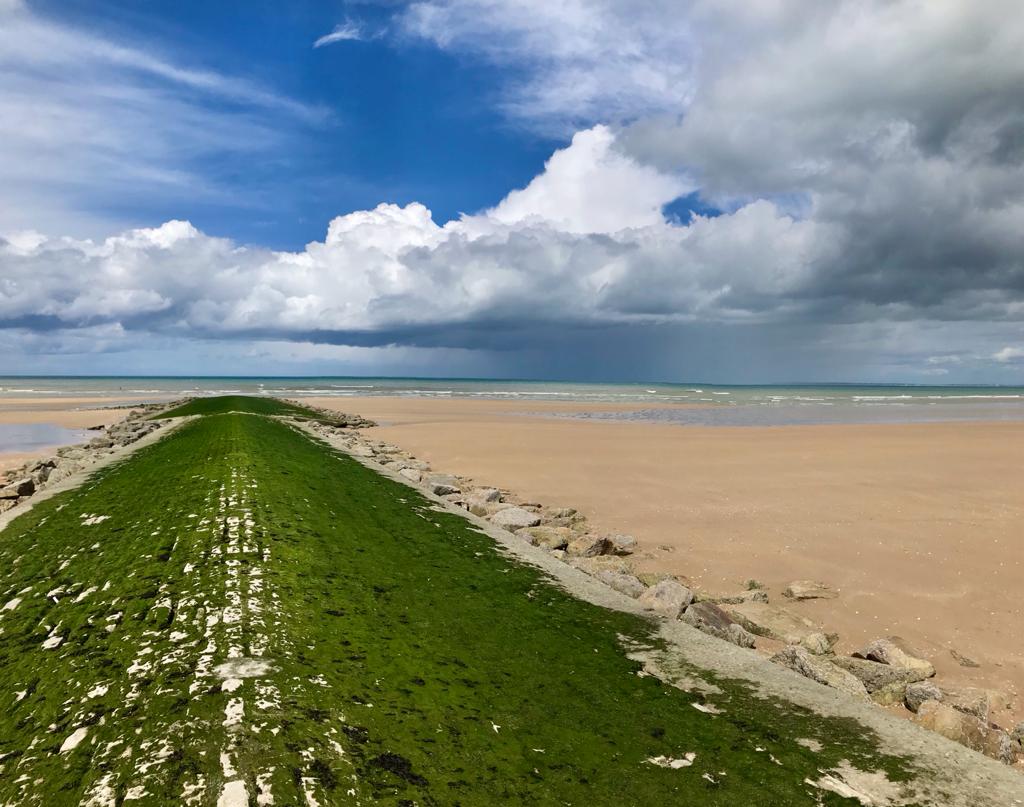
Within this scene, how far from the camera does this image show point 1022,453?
29.1m

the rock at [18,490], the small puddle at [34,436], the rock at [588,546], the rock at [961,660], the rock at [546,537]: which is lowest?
the rock at [961,660]

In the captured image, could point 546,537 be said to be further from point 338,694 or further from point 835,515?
point 835,515

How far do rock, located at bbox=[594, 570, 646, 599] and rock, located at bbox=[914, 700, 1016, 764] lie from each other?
13.7 feet

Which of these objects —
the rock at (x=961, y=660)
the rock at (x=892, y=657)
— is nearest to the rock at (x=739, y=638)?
the rock at (x=892, y=657)

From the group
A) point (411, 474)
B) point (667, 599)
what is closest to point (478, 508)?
point (411, 474)

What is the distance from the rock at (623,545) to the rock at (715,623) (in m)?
4.59

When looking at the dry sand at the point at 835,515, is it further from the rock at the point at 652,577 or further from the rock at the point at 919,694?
the rock at the point at 919,694

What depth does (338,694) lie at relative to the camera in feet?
17.0

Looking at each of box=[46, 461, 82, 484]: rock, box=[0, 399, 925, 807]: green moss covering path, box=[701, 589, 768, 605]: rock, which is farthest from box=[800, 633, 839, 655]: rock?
box=[46, 461, 82, 484]: rock

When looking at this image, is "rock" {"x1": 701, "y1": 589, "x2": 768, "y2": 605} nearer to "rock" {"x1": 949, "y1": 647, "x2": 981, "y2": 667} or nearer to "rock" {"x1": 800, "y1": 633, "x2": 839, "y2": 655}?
"rock" {"x1": 800, "y1": 633, "x2": 839, "y2": 655}

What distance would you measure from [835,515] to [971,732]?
453 inches

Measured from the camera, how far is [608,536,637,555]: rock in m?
13.7

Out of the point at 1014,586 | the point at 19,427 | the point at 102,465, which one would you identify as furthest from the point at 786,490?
the point at 19,427

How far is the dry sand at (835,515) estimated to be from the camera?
10.2 m
